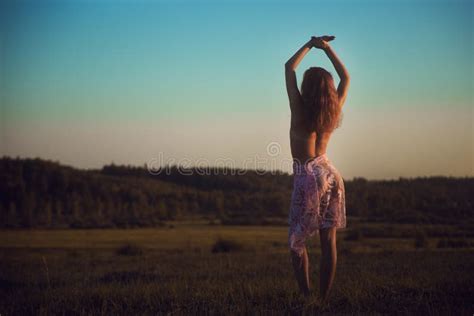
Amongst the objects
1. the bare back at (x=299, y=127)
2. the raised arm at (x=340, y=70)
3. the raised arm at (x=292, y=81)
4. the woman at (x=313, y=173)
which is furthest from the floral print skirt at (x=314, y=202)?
the raised arm at (x=340, y=70)

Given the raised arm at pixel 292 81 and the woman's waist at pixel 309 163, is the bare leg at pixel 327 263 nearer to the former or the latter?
the woman's waist at pixel 309 163

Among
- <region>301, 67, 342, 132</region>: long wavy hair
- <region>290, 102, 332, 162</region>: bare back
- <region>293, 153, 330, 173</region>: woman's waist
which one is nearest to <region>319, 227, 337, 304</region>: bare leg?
<region>293, 153, 330, 173</region>: woman's waist

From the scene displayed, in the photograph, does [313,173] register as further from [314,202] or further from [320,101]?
[320,101]

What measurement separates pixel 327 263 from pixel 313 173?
0.89 meters

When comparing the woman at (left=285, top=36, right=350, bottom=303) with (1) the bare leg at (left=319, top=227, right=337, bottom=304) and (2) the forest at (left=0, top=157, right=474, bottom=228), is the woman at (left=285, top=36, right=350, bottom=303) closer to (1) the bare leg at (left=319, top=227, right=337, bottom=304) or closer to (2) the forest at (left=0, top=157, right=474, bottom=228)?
(1) the bare leg at (left=319, top=227, right=337, bottom=304)

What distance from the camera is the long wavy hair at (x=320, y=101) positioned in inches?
192

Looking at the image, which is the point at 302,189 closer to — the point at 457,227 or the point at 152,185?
the point at 457,227

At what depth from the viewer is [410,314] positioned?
4332 millimetres

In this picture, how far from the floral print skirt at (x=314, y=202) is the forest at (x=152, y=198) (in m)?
38.2

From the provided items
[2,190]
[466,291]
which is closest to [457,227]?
[466,291]

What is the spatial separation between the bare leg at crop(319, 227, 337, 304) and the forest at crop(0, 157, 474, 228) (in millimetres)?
38323

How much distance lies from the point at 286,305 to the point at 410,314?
109cm

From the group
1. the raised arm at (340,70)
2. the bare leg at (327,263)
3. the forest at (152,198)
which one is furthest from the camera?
the forest at (152,198)

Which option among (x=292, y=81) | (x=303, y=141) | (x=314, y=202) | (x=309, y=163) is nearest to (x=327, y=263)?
(x=314, y=202)
